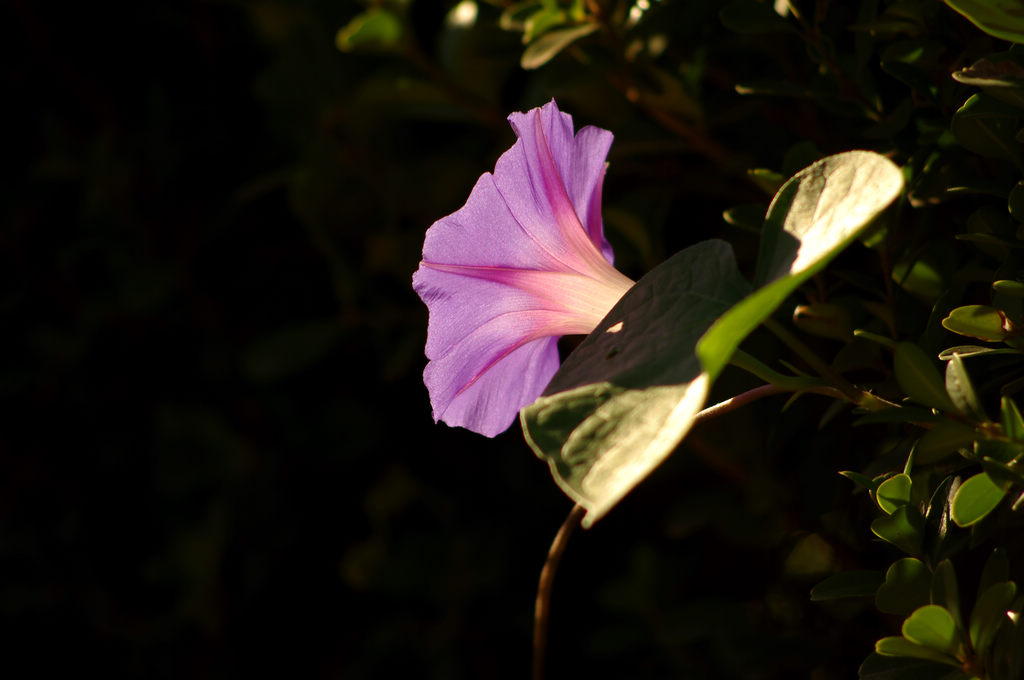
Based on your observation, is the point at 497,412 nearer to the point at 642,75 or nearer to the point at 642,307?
the point at 642,307

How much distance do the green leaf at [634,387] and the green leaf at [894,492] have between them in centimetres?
12

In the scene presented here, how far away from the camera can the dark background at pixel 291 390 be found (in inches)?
38.6

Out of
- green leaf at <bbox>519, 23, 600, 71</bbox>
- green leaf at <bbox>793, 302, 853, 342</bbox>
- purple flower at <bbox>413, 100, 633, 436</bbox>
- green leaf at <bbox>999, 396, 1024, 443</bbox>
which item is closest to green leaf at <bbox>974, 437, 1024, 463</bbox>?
green leaf at <bbox>999, 396, 1024, 443</bbox>

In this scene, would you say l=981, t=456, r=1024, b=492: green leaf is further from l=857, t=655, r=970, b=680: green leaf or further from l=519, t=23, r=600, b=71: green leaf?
l=519, t=23, r=600, b=71: green leaf

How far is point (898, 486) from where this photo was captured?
15.7 inches

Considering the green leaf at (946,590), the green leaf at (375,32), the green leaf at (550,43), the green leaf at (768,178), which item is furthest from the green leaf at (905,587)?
the green leaf at (375,32)

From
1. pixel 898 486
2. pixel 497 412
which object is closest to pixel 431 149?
pixel 497 412

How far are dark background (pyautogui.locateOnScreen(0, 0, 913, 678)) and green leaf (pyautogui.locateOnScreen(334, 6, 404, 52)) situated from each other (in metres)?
0.04

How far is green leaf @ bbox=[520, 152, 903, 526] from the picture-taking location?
29 centimetres

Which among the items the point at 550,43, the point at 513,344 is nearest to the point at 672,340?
the point at 513,344

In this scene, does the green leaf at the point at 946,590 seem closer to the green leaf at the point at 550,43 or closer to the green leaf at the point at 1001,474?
the green leaf at the point at 1001,474

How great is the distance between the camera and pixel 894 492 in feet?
1.31

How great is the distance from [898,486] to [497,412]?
27cm

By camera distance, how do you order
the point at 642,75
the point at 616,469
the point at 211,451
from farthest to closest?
the point at 211,451, the point at 642,75, the point at 616,469
